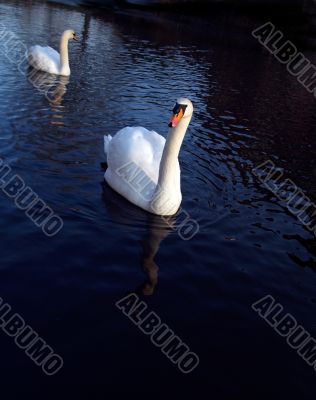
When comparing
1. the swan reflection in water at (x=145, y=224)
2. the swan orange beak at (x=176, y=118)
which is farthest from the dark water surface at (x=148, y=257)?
the swan orange beak at (x=176, y=118)

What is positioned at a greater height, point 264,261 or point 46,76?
point 264,261

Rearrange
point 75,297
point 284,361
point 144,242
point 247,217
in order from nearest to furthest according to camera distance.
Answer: point 284,361, point 75,297, point 144,242, point 247,217

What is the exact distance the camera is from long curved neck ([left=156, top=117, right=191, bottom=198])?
963 cm

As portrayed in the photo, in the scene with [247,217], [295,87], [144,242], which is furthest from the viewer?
[295,87]

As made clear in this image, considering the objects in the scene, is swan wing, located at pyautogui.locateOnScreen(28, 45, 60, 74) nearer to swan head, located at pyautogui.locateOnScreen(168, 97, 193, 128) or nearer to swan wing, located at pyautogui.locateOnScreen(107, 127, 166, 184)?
swan wing, located at pyautogui.locateOnScreen(107, 127, 166, 184)

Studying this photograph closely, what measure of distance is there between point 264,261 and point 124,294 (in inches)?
120

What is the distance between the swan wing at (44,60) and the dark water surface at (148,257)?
1644 millimetres

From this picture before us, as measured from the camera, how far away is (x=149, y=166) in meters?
10.9

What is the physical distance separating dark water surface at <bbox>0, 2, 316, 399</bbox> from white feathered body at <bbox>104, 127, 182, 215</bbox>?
0.28 m

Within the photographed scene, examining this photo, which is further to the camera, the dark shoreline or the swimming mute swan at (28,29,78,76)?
the dark shoreline

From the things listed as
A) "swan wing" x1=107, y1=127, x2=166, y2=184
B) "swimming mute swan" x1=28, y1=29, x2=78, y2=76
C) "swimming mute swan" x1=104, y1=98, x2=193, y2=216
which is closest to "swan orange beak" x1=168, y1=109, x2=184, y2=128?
"swimming mute swan" x1=104, y1=98, x2=193, y2=216

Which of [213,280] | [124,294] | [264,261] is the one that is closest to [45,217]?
[124,294]

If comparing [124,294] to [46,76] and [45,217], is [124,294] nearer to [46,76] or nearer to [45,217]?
[45,217]

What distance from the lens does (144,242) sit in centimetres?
956
